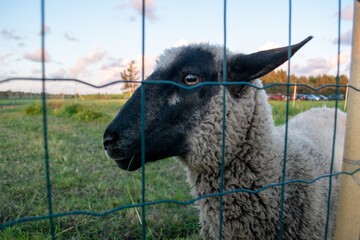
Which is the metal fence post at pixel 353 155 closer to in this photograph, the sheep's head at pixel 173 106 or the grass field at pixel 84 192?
the sheep's head at pixel 173 106

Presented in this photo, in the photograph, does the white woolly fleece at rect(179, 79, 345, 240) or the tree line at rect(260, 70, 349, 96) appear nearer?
the white woolly fleece at rect(179, 79, 345, 240)

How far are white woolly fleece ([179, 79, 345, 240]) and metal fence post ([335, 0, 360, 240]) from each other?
0.20 metres

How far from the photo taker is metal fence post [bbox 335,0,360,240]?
154cm

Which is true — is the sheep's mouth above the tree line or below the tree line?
below

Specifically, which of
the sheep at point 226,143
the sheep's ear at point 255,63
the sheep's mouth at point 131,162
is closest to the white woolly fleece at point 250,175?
the sheep at point 226,143

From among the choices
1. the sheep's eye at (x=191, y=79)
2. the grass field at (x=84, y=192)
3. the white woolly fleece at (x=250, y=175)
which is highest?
the sheep's eye at (x=191, y=79)

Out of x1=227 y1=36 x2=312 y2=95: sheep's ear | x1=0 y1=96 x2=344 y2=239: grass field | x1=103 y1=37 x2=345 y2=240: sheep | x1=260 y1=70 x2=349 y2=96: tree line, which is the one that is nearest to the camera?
x1=227 y1=36 x2=312 y2=95: sheep's ear

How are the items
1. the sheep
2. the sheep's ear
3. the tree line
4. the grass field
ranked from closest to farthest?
the sheep's ear < the sheep < the grass field < the tree line

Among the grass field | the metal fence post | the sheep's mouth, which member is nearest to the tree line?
the grass field

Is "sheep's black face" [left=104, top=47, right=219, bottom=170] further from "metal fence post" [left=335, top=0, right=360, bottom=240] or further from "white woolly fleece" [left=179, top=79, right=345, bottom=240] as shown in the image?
"metal fence post" [left=335, top=0, right=360, bottom=240]

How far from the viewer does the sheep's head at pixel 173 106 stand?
1536 mm

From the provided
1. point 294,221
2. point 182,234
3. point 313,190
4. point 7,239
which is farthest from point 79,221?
point 313,190

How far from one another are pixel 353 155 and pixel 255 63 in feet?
2.69

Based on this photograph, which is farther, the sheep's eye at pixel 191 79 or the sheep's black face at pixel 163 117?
the sheep's eye at pixel 191 79
